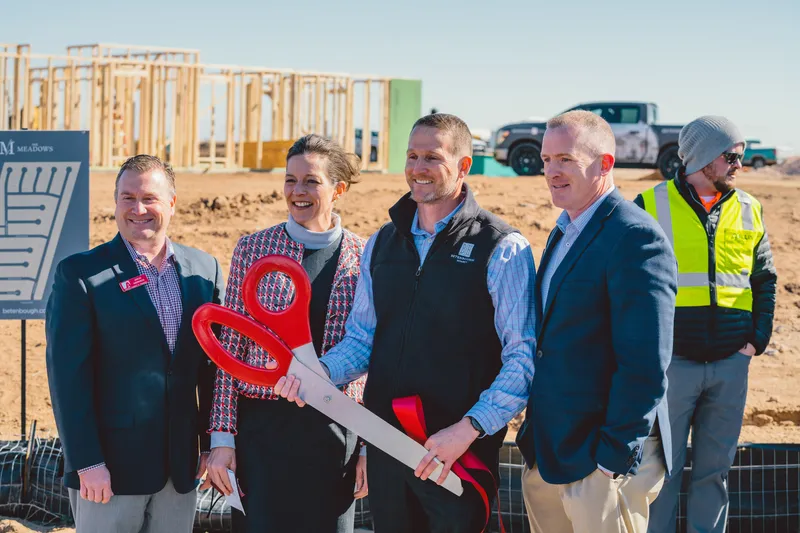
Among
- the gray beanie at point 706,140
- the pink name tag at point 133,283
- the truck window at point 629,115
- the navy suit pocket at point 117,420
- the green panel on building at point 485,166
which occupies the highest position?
the truck window at point 629,115

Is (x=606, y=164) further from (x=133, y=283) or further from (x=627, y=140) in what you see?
(x=627, y=140)

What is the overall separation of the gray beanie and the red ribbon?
2048mm

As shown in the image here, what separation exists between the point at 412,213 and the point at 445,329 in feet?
1.48

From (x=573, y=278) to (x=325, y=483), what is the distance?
1140 mm

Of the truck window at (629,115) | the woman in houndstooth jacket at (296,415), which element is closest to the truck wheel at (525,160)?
the truck window at (629,115)

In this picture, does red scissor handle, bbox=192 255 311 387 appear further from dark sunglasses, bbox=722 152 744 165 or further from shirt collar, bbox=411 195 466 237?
dark sunglasses, bbox=722 152 744 165

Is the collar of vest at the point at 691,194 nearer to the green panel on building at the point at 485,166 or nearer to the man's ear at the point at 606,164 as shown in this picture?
the man's ear at the point at 606,164

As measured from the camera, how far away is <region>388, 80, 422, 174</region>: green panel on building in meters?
23.1

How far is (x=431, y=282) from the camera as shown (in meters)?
2.79

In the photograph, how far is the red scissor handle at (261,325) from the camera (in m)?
2.57

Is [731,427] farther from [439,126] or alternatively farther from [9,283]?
[9,283]

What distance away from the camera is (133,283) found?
300cm

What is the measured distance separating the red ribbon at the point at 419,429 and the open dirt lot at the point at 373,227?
182 inches

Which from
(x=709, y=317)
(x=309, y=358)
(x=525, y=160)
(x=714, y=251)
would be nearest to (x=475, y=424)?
(x=309, y=358)
